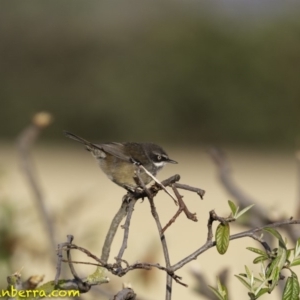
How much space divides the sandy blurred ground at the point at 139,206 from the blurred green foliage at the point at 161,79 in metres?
1.29

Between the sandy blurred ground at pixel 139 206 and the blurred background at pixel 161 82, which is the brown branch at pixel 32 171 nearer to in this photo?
the sandy blurred ground at pixel 139 206

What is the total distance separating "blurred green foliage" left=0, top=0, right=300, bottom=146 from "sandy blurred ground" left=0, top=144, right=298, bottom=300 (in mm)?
1292

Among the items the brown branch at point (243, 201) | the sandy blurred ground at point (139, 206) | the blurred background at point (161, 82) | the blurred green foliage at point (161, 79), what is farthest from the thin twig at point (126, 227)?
the blurred green foliage at point (161, 79)

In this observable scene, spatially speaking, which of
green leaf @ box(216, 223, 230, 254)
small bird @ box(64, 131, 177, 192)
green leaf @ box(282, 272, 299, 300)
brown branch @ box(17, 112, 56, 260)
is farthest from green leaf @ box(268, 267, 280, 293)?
small bird @ box(64, 131, 177, 192)

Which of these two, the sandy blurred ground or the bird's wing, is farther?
the bird's wing

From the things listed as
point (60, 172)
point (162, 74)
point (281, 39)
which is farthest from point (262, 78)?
point (60, 172)

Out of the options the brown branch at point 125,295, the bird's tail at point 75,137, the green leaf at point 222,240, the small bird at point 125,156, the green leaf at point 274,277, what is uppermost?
the green leaf at point 222,240

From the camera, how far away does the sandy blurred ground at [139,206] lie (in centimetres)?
408

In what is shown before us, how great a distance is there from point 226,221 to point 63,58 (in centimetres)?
2465

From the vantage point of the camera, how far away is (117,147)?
4.90m

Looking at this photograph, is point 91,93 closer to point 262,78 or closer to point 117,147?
point 262,78

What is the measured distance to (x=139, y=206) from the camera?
47.0ft

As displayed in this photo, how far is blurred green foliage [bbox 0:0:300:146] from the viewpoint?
24.3 m

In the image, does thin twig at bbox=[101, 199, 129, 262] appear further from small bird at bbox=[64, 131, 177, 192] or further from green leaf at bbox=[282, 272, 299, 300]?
small bird at bbox=[64, 131, 177, 192]
